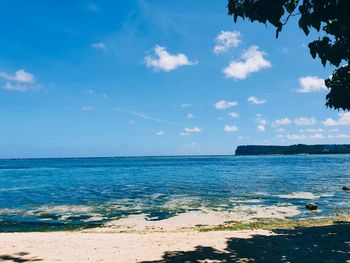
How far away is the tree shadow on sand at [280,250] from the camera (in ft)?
43.0

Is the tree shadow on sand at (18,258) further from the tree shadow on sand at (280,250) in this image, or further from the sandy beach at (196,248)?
the tree shadow on sand at (280,250)

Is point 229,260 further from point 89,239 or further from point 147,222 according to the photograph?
point 147,222

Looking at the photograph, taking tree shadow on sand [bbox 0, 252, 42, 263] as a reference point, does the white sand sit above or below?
below

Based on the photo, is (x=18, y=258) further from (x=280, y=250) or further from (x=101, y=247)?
(x=280, y=250)

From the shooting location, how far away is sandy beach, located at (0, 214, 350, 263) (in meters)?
13.4

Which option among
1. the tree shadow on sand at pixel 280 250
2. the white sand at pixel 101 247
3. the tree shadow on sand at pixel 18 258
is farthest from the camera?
the white sand at pixel 101 247

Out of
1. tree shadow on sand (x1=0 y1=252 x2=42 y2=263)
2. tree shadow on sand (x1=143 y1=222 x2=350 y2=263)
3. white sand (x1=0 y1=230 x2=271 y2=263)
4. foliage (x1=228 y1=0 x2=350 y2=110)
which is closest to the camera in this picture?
foliage (x1=228 y1=0 x2=350 y2=110)

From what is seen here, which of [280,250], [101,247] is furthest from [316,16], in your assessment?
[101,247]

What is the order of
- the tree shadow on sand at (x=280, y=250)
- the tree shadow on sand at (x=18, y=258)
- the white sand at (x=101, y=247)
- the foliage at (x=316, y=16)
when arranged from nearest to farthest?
the foliage at (x=316, y=16) → the tree shadow on sand at (x=280, y=250) → the tree shadow on sand at (x=18, y=258) → the white sand at (x=101, y=247)

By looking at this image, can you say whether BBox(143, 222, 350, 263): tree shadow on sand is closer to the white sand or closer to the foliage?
the white sand

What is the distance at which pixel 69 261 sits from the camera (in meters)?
13.3

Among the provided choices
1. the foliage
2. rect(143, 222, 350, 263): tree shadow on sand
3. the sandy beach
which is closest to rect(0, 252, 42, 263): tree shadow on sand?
the sandy beach

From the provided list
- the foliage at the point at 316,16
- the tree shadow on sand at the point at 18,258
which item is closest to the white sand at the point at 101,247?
the tree shadow on sand at the point at 18,258

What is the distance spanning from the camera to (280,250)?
14492 millimetres
